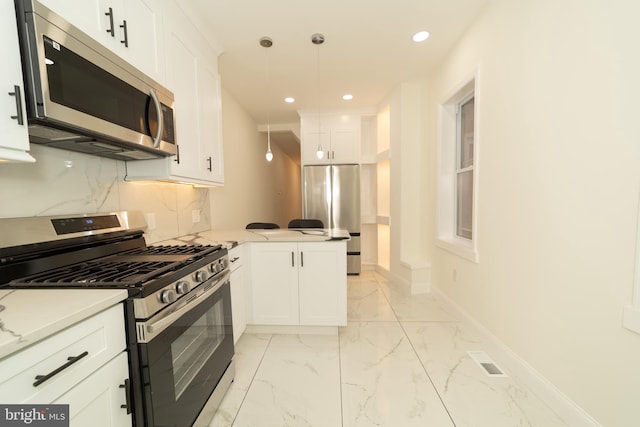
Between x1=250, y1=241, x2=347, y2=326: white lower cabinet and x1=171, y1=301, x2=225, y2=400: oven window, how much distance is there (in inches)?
28.7

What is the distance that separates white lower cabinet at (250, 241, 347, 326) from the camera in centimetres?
228

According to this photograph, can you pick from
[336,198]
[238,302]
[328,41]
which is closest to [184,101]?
[328,41]

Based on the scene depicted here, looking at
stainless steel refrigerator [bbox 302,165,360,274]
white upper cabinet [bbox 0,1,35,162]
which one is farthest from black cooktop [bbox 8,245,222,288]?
stainless steel refrigerator [bbox 302,165,360,274]

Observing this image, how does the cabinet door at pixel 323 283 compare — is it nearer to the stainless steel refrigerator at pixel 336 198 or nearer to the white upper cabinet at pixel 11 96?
the white upper cabinet at pixel 11 96

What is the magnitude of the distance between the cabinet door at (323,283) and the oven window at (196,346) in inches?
33.3

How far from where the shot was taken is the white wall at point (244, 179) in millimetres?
3404

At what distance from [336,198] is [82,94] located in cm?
351

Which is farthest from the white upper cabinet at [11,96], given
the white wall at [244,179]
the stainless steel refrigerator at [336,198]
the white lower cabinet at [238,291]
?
the stainless steel refrigerator at [336,198]

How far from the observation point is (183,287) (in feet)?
3.94

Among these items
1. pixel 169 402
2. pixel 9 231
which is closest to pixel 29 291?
pixel 9 231

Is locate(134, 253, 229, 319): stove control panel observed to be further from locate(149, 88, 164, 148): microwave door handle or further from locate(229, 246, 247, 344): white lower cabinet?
locate(149, 88, 164, 148): microwave door handle

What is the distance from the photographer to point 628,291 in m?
1.13

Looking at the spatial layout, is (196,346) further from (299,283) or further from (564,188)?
(564,188)

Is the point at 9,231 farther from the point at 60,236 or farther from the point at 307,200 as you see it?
the point at 307,200
